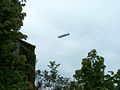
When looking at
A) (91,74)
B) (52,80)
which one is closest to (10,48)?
(91,74)

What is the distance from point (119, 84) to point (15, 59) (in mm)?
15567

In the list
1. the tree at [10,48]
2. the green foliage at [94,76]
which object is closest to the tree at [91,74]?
the green foliage at [94,76]

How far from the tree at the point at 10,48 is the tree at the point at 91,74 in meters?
10.6

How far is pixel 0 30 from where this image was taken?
24000 mm

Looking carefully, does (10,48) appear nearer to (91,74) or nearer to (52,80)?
(91,74)

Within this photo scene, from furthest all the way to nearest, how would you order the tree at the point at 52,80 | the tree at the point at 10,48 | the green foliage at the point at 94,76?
1. the tree at the point at 52,80
2. the green foliage at the point at 94,76
3. the tree at the point at 10,48

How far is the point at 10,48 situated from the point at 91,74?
12.2m

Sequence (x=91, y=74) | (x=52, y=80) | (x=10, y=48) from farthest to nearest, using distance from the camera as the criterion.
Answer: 1. (x=52, y=80)
2. (x=91, y=74)
3. (x=10, y=48)

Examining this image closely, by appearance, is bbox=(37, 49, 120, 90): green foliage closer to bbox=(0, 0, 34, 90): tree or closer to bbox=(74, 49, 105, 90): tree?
bbox=(74, 49, 105, 90): tree

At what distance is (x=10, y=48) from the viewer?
24.1 metres

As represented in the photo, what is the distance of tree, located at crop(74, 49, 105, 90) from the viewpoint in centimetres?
3449

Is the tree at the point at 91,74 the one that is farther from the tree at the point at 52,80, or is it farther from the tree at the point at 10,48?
the tree at the point at 52,80

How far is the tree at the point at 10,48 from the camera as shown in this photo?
23938 mm

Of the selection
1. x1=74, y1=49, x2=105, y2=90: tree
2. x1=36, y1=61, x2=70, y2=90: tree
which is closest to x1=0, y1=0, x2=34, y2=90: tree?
x1=74, y1=49, x2=105, y2=90: tree
